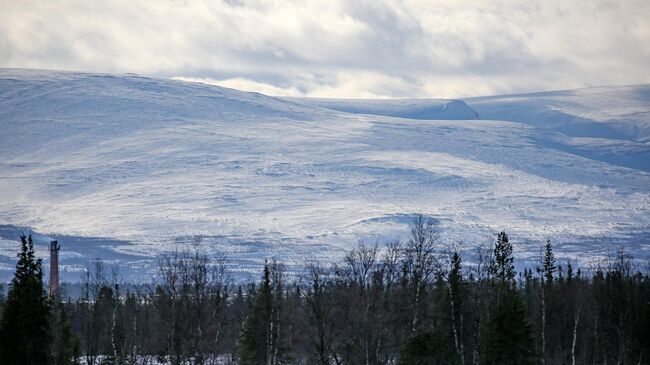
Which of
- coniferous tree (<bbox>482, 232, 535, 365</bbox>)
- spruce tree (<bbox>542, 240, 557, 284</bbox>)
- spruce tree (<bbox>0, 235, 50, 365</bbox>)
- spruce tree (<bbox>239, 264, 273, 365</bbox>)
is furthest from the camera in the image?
spruce tree (<bbox>542, 240, 557, 284</bbox>)

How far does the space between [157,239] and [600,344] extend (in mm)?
121920

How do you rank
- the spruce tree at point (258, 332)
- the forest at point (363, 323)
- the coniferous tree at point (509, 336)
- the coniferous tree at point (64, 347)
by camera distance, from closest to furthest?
the forest at point (363, 323) → the coniferous tree at point (509, 336) → the coniferous tree at point (64, 347) → the spruce tree at point (258, 332)

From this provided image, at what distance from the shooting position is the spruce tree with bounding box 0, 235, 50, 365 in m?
35.2

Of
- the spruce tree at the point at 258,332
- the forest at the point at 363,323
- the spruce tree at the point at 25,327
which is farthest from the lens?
the spruce tree at the point at 258,332

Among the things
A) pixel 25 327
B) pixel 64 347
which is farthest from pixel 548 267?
pixel 25 327

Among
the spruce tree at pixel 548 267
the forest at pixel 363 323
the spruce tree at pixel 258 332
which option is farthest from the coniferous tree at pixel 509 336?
the spruce tree at pixel 548 267

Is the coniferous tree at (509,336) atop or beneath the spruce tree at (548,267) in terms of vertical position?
beneath

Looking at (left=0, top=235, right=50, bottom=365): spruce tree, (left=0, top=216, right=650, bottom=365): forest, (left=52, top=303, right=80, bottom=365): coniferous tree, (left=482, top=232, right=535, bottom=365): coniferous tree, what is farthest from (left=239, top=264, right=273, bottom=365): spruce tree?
(left=0, top=235, right=50, bottom=365): spruce tree

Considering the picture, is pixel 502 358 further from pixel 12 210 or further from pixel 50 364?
pixel 12 210

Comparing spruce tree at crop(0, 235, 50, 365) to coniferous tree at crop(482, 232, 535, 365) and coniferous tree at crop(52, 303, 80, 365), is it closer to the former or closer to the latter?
coniferous tree at crop(52, 303, 80, 365)

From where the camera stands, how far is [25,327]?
35.3 metres

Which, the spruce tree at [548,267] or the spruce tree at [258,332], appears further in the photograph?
the spruce tree at [548,267]

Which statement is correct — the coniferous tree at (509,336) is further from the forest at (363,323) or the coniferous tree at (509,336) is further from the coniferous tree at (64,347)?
the coniferous tree at (64,347)

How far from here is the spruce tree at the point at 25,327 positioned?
3516 cm
